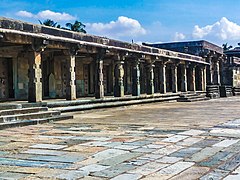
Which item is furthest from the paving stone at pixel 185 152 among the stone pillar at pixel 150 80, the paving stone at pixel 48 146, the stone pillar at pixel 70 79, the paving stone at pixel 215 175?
the stone pillar at pixel 150 80

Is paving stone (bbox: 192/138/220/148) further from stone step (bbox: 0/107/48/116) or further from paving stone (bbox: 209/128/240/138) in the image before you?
stone step (bbox: 0/107/48/116)

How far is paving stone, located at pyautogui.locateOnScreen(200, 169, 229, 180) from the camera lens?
450 centimetres

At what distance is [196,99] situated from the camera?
1046 inches

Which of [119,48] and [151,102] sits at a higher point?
[119,48]

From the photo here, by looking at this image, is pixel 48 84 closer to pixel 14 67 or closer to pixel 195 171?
pixel 14 67

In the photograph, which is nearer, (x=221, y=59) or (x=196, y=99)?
(x=196, y=99)

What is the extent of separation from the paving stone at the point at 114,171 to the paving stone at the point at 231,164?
49.9 inches

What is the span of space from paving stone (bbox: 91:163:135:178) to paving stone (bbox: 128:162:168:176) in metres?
0.14

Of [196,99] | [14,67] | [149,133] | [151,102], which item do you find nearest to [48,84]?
[14,67]

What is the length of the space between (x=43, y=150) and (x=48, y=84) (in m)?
14.7

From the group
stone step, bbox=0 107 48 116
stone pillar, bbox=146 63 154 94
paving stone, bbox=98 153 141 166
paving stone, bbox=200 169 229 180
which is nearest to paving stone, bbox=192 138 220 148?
paving stone, bbox=98 153 141 166

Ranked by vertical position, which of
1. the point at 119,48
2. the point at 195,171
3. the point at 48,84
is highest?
the point at 119,48

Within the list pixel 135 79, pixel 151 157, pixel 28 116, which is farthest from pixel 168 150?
pixel 135 79

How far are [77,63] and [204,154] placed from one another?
17.9 metres
